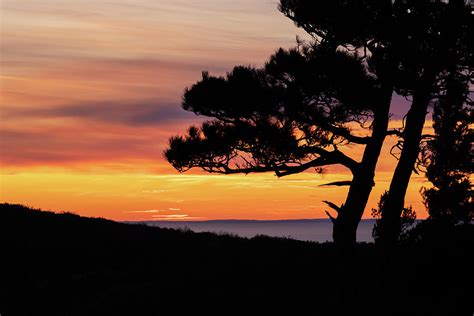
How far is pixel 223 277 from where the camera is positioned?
17.4 metres

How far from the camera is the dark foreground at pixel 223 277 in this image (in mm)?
15047

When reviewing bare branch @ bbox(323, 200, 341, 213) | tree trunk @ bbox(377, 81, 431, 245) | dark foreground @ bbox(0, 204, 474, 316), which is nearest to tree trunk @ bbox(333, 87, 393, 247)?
bare branch @ bbox(323, 200, 341, 213)

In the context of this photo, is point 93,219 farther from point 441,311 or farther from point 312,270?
point 441,311

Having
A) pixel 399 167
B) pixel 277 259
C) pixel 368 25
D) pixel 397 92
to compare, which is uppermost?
pixel 368 25

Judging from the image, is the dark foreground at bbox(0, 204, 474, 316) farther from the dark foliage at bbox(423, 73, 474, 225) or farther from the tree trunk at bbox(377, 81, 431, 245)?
the dark foliage at bbox(423, 73, 474, 225)

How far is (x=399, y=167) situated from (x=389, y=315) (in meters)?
7.18

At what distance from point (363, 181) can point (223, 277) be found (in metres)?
5.86

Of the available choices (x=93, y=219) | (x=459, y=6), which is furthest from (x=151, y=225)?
(x=459, y=6)

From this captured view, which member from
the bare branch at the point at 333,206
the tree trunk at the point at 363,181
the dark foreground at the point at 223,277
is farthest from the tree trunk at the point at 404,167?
the bare branch at the point at 333,206

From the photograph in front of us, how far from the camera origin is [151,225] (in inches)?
1178

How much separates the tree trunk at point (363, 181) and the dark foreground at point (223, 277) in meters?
0.90

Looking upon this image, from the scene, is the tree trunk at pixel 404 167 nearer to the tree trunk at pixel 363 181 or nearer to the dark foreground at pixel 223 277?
the tree trunk at pixel 363 181

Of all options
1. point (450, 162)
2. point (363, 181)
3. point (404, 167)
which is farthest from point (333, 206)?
point (450, 162)

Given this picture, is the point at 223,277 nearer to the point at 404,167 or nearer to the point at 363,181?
the point at 363,181
